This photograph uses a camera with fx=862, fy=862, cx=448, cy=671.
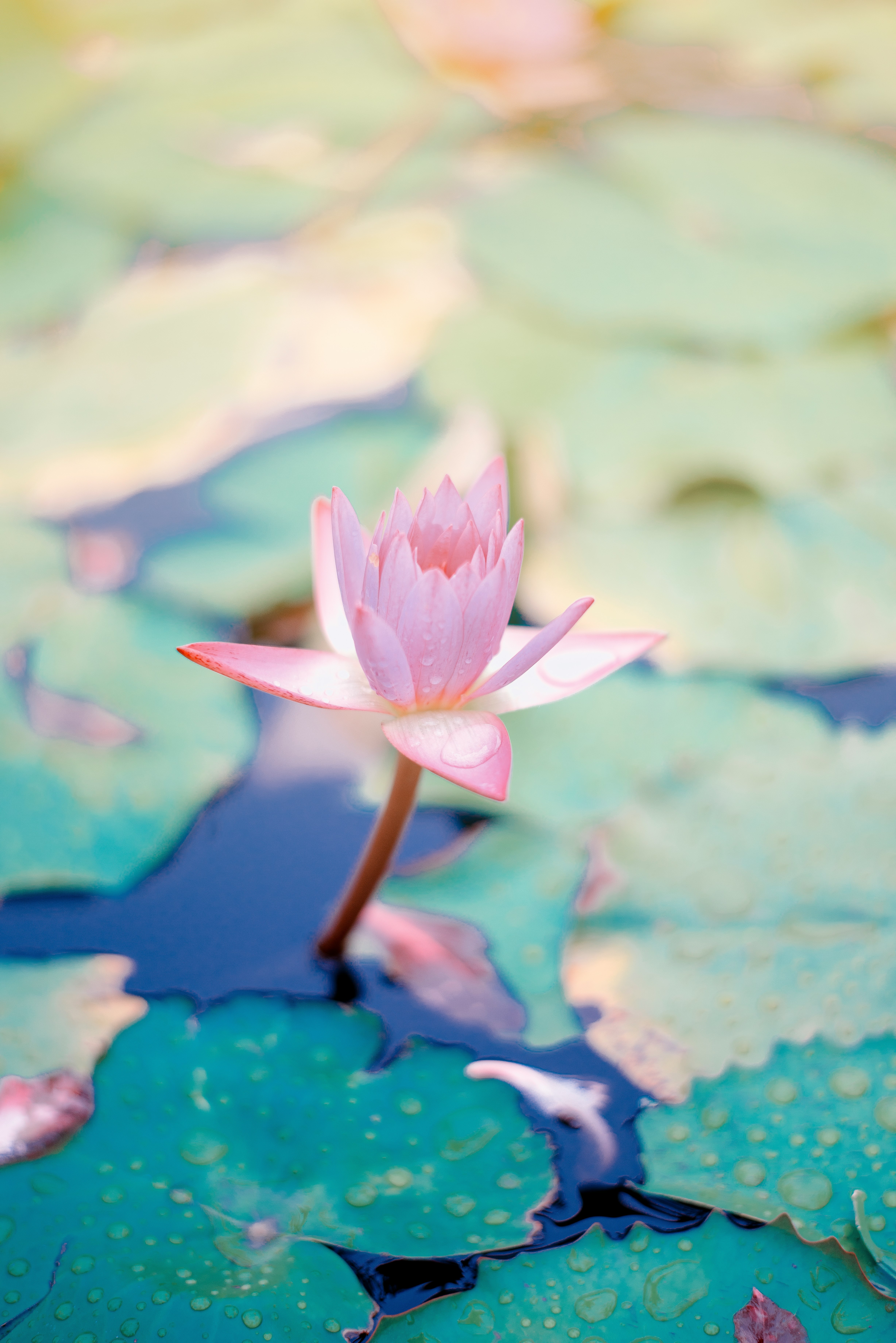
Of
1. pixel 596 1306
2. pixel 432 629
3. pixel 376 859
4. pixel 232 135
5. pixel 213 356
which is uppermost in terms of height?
pixel 232 135

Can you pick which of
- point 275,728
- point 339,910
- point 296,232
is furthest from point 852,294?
point 339,910

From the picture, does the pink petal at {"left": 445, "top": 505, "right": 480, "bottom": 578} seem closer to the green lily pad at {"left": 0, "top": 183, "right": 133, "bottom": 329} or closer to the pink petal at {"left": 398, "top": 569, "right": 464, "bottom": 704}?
the pink petal at {"left": 398, "top": 569, "right": 464, "bottom": 704}

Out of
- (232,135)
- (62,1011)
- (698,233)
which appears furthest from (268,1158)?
(232,135)

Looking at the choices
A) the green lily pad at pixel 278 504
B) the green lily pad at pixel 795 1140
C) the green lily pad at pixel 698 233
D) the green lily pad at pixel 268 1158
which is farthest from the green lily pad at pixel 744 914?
the green lily pad at pixel 698 233

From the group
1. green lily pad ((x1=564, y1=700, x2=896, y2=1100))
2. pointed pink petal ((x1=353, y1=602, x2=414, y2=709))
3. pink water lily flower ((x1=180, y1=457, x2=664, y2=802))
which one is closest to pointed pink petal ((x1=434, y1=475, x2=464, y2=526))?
pink water lily flower ((x1=180, y1=457, x2=664, y2=802))

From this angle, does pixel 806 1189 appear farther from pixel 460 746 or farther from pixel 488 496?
pixel 488 496

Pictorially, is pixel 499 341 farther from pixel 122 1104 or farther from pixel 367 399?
pixel 122 1104

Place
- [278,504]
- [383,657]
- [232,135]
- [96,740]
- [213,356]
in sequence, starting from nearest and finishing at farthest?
1. [383,657]
2. [96,740]
3. [278,504]
4. [213,356]
5. [232,135]
